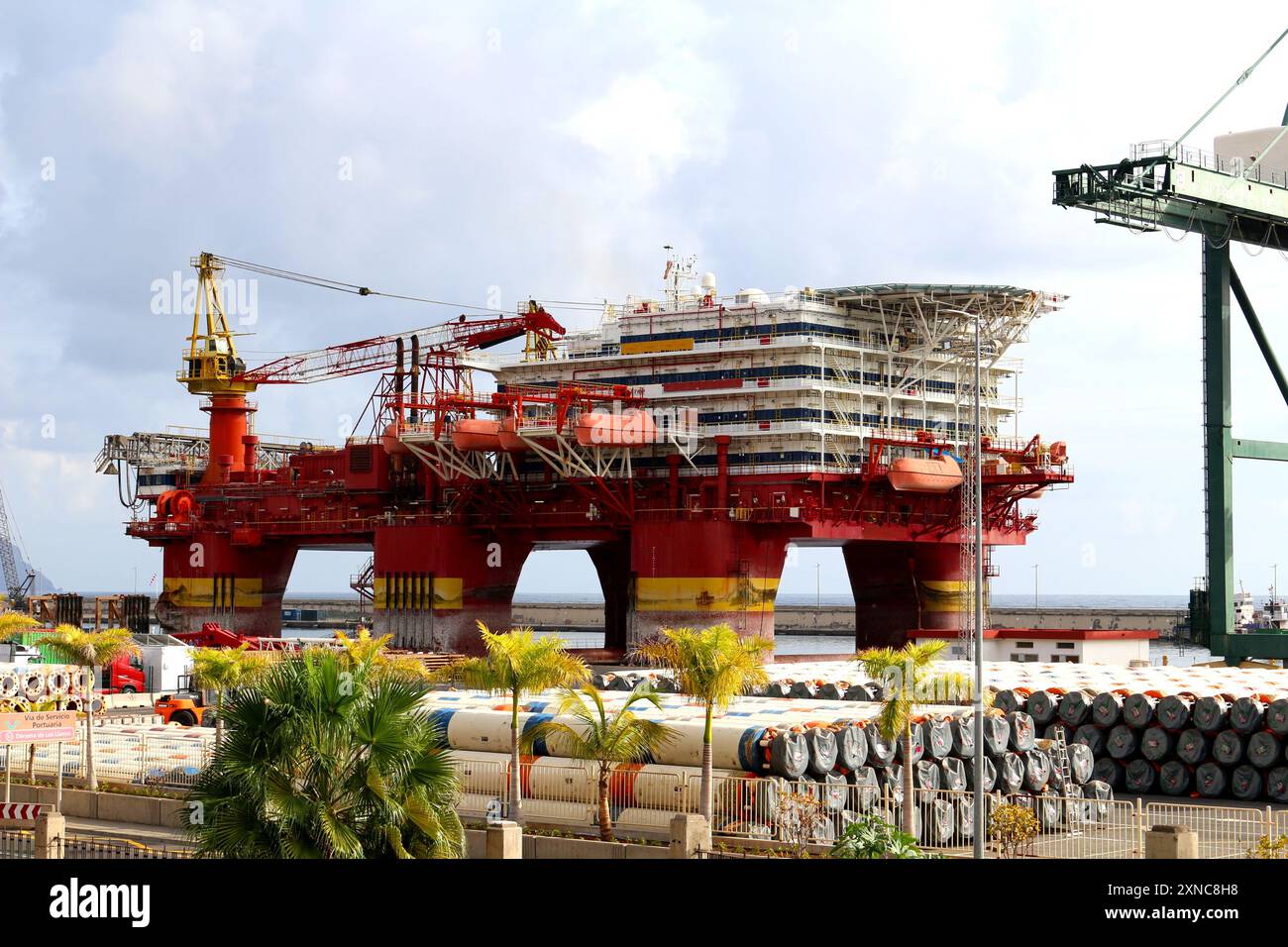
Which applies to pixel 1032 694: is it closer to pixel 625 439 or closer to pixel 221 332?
pixel 625 439

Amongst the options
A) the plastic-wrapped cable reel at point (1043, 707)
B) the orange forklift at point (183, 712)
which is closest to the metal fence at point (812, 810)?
the plastic-wrapped cable reel at point (1043, 707)

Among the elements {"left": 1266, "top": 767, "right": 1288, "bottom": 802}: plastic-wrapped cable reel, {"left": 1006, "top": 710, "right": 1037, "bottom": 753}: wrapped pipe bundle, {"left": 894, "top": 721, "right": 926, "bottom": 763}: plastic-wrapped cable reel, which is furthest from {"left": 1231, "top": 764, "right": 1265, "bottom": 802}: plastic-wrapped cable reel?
{"left": 894, "top": 721, "right": 926, "bottom": 763}: plastic-wrapped cable reel

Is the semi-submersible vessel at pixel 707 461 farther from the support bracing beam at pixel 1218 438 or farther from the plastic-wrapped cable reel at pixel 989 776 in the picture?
the plastic-wrapped cable reel at pixel 989 776

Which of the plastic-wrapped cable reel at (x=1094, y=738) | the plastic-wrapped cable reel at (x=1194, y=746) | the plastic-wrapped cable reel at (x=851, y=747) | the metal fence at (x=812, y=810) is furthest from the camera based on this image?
the plastic-wrapped cable reel at (x=1094, y=738)

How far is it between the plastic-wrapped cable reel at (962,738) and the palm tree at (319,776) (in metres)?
16.8

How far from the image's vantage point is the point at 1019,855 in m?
29.8

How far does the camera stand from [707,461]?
3420 inches

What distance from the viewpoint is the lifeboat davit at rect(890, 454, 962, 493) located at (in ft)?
270

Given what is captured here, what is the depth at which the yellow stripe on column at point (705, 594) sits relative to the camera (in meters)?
83.1

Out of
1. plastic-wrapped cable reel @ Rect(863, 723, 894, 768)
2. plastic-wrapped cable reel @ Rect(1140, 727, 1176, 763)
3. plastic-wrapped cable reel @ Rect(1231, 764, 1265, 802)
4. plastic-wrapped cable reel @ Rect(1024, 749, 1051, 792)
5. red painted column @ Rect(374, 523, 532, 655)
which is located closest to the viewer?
plastic-wrapped cable reel @ Rect(863, 723, 894, 768)

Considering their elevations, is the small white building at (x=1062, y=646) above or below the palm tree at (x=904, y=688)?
below

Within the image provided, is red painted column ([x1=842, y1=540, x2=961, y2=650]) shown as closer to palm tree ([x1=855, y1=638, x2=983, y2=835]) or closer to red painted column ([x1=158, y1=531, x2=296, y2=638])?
red painted column ([x1=158, y1=531, x2=296, y2=638])

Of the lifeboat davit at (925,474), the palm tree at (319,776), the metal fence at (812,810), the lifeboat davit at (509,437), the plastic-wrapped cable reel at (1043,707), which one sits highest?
the lifeboat davit at (509,437)

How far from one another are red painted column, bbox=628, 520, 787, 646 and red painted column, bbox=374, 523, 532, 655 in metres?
11.4
